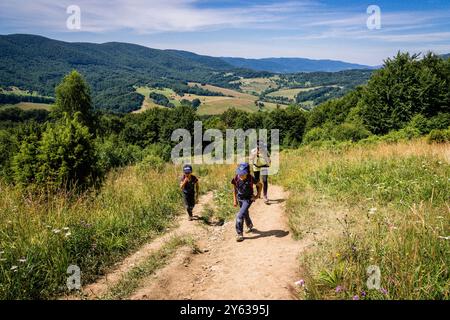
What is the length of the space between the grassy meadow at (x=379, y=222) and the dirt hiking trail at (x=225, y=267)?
384 mm

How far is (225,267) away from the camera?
6.07 meters

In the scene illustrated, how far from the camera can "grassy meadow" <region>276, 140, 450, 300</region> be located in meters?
4.20

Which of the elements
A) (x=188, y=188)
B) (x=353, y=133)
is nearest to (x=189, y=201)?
(x=188, y=188)

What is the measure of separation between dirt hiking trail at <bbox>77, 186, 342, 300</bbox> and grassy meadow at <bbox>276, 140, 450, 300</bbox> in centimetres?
38

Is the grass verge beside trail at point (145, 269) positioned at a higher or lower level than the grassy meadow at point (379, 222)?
lower

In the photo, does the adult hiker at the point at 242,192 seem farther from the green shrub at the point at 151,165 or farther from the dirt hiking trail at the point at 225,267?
the green shrub at the point at 151,165

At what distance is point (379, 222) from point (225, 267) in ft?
9.37

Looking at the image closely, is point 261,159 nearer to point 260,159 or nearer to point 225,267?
point 260,159

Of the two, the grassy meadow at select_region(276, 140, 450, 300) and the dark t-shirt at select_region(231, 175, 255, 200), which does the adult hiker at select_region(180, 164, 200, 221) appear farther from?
the grassy meadow at select_region(276, 140, 450, 300)

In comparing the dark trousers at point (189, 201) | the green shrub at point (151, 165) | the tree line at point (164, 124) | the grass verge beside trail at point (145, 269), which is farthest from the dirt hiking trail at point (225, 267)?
the green shrub at point (151, 165)

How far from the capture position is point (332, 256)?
5.14m

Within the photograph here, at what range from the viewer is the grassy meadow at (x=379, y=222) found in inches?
165

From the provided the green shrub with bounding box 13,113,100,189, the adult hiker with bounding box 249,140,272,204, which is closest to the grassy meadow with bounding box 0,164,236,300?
the green shrub with bounding box 13,113,100,189
